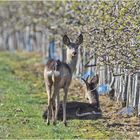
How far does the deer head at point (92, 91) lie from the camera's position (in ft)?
43.3

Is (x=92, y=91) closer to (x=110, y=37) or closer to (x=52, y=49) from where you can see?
(x=110, y=37)

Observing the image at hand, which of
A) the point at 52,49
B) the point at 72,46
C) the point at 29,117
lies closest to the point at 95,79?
the point at 72,46

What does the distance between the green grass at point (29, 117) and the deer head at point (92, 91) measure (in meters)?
1.14

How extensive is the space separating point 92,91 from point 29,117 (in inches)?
80.1

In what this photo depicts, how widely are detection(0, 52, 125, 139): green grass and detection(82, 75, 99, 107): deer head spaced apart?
1.14 meters

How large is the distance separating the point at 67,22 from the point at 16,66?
6.70 m

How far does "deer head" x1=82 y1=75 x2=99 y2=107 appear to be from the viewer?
43.3ft

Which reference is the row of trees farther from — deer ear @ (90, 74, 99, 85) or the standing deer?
the standing deer

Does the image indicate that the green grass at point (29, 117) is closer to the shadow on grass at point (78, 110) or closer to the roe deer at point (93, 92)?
the shadow on grass at point (78, 110)

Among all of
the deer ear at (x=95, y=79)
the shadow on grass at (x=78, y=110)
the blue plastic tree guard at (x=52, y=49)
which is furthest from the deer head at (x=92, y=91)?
the blue plastic tree guard at (x=52, y=49)

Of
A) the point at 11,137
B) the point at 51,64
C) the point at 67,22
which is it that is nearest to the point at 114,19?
the point at 51,64

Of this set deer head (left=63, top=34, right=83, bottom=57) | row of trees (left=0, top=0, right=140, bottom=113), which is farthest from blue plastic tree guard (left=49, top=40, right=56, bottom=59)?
deer head (left=63, top=34, right=83, bottom=57)

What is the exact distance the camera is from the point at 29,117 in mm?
12055

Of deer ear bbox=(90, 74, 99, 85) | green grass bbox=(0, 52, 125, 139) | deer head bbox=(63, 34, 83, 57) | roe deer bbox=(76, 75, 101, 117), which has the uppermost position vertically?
deer head bbox=(63, 34, 83, 57)
